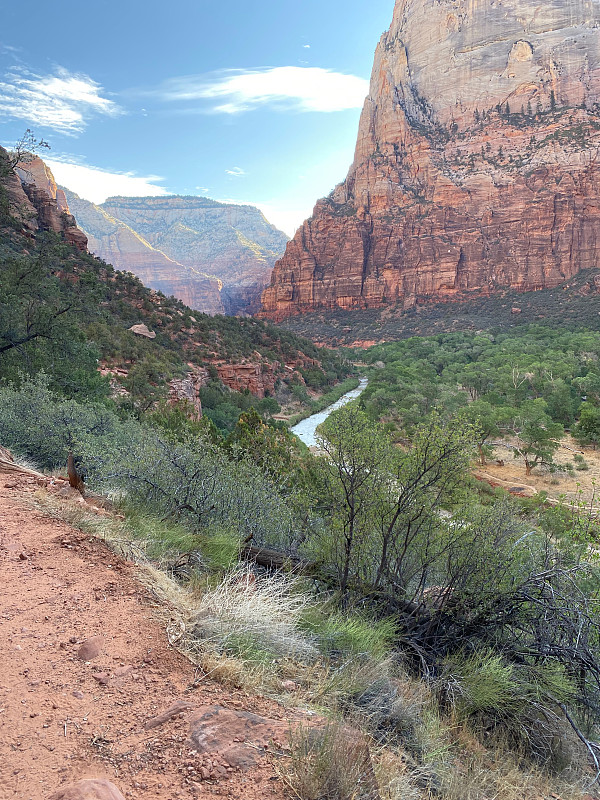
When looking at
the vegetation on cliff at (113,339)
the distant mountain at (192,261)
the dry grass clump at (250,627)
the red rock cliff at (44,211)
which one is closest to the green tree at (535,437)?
the vegetation on cliff at (113,339)

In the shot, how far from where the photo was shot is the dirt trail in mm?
1832

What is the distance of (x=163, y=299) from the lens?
31.5 metres

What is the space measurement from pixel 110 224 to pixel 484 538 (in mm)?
205106

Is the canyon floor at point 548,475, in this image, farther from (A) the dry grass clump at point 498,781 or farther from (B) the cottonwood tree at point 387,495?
(A) the dry grass clump at point 498,781

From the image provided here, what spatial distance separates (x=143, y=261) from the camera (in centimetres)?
16550

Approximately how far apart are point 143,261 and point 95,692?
592ft

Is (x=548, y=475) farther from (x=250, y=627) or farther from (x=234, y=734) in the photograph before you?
(x=234, y=734)

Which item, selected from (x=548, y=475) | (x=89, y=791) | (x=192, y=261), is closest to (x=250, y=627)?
(x=89, y=791)

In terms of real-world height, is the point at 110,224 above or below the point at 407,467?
above

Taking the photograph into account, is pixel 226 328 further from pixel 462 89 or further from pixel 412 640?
pixel 462 89

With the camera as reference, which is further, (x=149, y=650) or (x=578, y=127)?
(x=578, y=127)

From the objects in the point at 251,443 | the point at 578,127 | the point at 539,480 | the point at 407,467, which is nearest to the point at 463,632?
the point at 407,467

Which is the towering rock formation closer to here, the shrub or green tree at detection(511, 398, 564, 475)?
green tree at detection(511, 398, 564, 475)

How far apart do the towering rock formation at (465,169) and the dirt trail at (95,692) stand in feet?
260
